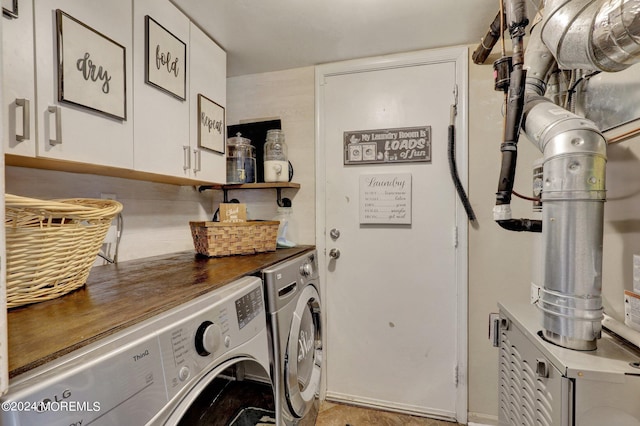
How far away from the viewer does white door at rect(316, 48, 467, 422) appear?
1819mm

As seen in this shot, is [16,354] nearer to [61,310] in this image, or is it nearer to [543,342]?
[61,310]

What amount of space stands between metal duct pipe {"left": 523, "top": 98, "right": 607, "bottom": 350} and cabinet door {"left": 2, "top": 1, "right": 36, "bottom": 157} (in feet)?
4.87

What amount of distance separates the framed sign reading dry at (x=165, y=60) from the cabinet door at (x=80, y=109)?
0.27ft

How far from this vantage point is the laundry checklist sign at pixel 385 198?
1.88m

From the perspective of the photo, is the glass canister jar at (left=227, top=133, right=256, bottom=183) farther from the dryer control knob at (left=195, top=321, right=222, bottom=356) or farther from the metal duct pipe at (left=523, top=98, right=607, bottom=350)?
the metal duct pipe at (left=523, top=98, right=607, bottom=350)

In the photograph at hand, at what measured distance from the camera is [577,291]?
851 mm

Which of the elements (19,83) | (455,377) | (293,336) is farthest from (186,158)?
(455,377)

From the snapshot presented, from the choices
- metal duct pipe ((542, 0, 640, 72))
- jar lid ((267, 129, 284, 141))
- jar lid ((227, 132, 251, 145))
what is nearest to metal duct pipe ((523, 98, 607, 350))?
metal duct pipe ((542, 0, 640, 72))

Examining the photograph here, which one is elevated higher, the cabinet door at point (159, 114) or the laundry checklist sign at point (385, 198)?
the cabinet door at point (159, 114)

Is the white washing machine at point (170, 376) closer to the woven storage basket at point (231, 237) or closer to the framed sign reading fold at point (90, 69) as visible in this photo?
the woven storage basket at point (231, 237)

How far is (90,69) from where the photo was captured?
1.00 m

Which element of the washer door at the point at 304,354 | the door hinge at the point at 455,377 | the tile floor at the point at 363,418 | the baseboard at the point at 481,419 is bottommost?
the tile floor at the point at 363,418

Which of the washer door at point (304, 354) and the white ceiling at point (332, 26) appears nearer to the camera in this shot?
the washer door at point (304, 354)

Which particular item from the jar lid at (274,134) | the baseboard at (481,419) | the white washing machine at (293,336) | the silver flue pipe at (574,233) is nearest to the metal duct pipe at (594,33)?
the silver flue pipe at (574,233)
